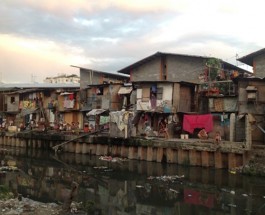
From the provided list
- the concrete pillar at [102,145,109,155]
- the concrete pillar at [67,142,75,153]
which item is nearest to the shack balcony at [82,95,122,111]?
the concrete pillar at [67,142,75,153]

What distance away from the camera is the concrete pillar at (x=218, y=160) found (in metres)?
24.1

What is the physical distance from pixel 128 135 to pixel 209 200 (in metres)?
13.8

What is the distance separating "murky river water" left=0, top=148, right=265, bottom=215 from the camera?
16.3 m

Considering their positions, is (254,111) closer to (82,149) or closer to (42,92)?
(82,149)

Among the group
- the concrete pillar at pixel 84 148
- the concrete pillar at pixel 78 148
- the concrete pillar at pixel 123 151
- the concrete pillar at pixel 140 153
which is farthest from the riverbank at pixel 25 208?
the concrete pillar at pixel 78 148

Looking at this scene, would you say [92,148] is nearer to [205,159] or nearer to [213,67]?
[205,159]

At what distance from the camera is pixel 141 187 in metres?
20.5

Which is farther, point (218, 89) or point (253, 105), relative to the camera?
point (218, 89)

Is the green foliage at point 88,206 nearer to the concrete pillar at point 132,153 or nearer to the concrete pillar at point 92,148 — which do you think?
the concrete pillar at point 132,153

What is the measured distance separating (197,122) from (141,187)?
1009 centimetres

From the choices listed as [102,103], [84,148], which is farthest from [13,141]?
[84,148]

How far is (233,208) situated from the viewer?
1586 centimetres

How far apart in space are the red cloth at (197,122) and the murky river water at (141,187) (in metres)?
4.34

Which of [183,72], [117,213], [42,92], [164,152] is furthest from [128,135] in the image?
[42,92]
